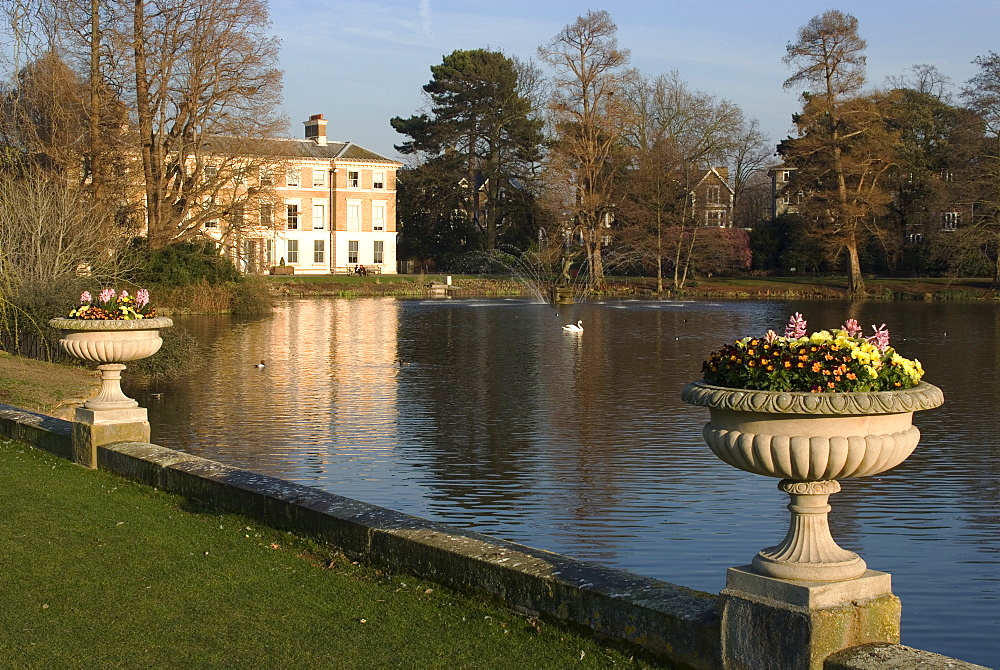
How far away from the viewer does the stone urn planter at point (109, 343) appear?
32.8 ft

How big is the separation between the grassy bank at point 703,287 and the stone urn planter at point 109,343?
46134 millimetres

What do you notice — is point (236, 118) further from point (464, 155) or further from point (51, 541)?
point (51, 541)

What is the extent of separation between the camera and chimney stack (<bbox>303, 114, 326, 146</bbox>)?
7906 cm

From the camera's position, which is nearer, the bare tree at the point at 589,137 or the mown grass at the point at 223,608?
the mown grass at the point at 223,608

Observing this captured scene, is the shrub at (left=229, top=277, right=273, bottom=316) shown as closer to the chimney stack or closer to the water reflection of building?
the water reflection of building

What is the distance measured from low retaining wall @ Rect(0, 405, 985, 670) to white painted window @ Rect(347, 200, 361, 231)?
70.1 m

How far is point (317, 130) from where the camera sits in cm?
7938

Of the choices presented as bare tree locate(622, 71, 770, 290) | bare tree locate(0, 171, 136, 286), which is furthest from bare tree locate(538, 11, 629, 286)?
bare tree locate(0, 171, 136, 286)

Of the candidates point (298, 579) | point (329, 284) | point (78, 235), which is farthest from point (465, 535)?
point (329, 284)

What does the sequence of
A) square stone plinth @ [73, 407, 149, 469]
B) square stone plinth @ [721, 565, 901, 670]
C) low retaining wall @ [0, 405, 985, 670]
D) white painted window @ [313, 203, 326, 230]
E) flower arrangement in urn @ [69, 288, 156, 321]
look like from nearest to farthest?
1. square stone plinth @ [721, 565, 901, 670]
2. low retaining wall @ [0, 405, 985, 670]
3. square stone plinth @ [73, 407, 149, 469]
4. flower arrangement in urn @ [69, 288, 156, 321]
5. white painted window @ [313, 203, 326, 230]

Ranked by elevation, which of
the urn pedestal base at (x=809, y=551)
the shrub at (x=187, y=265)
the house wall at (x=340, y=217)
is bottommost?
the urn pedestal base at (x=809, y=551)

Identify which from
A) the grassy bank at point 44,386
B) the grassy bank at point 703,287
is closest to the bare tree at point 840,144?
the grassy bank at point 703,287

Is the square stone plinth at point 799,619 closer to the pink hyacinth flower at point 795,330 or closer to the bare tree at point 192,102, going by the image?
the pink hyacinth flower at point 795,330

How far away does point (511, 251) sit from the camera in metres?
74.9
